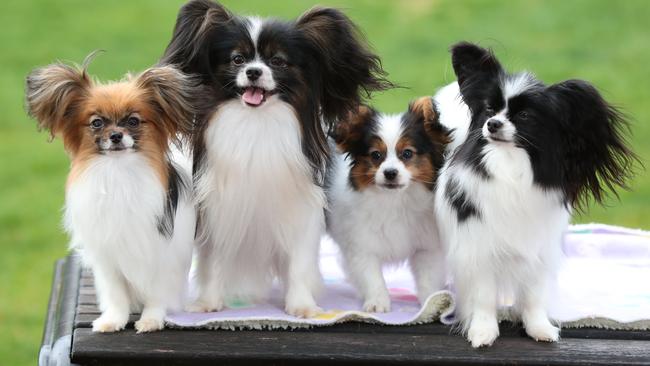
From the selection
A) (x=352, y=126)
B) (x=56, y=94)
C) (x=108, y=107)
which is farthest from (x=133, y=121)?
(x=352, y=126)

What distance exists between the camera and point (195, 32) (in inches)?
147

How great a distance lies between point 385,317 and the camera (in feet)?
12.7

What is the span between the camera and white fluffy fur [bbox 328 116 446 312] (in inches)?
156

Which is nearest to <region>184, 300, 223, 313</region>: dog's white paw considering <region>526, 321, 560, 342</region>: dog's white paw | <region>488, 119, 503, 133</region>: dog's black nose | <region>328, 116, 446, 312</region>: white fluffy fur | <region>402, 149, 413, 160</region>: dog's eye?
<region>328, 116, 446, 312</region>: white fluffy fur

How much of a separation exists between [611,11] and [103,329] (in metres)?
7.74

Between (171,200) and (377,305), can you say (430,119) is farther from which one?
(171,200)

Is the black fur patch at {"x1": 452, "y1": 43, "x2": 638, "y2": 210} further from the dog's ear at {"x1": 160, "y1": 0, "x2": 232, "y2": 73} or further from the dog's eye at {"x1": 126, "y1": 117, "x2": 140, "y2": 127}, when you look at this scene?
the dog's eye at {"x1": 126, "y1": 117, "x2": 140, "y2": 127}

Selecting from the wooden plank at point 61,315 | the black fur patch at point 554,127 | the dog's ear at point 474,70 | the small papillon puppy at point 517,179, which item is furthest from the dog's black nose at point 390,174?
the wooden plank at point 61,315

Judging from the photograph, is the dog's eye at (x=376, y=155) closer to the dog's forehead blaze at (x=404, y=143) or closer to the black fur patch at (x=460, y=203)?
the dog's forehead blaze at (x=404, y=143)

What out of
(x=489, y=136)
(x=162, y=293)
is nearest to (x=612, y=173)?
(x=489, y=136)

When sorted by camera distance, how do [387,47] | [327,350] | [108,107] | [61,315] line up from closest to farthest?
1. [108,107]
2. [327,350]
3. [61,315]
4. [387,47]

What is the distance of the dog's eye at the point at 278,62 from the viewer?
12.0 ft

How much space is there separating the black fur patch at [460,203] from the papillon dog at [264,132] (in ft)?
1.66

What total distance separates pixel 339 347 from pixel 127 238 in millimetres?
822
